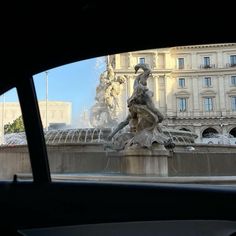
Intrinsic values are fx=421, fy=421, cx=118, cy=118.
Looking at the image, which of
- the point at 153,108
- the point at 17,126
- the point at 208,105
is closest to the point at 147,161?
the point at 153,108

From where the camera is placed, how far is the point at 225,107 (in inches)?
2586

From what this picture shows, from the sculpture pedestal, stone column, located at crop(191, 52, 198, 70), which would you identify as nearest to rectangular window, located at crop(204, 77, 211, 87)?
stone column, located at crop(191, 52, 198, 70)

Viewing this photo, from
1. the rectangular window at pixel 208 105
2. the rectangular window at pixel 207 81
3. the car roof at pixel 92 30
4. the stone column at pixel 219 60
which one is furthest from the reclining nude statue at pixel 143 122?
the rectangular window at pixel 207 81

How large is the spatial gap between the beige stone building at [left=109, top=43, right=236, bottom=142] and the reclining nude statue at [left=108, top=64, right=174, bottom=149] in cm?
5380

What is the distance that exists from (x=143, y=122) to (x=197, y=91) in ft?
190

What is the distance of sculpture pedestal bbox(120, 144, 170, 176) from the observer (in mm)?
10102

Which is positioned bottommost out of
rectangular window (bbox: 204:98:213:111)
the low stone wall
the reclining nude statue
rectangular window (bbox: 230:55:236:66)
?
the low stone wall

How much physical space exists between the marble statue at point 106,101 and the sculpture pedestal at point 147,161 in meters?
11.7

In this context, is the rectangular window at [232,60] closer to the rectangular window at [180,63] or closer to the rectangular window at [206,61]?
the rectangular window at [206,61]

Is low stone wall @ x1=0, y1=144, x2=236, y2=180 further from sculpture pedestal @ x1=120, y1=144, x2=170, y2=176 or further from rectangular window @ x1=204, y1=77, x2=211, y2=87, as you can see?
rectangular window @ x1=204, y1=77, x2=211, y2=87

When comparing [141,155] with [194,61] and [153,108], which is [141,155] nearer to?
[153,108]

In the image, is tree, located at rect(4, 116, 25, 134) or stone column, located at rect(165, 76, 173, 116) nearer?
tree, located at rect(4, 116, 25, 134)

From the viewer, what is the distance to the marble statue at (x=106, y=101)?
22.4 meters

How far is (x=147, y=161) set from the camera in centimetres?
1019
